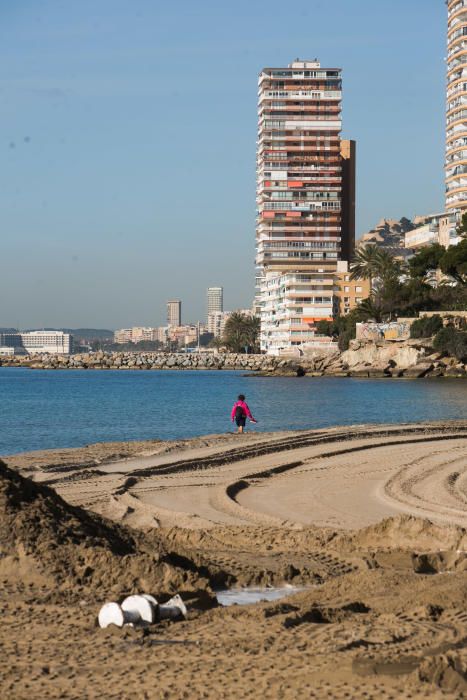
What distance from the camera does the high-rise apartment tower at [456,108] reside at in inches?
5143

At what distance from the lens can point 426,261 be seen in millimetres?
108375

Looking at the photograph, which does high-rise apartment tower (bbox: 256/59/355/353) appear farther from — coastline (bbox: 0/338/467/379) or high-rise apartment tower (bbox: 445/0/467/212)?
high-rise apartment tower (bbox: 445/0/467/212)

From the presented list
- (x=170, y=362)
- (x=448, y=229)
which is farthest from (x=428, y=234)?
(x=170, y=362)

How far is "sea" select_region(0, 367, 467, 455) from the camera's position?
3912 cm

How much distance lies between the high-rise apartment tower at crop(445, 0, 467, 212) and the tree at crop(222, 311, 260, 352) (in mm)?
47629

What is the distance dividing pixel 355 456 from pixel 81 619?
1448cm

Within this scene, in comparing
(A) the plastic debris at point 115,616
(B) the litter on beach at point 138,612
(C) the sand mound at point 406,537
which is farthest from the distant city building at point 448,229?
(A) the plastic debris at point 115,616

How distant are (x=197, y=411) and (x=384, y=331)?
53.7 meters

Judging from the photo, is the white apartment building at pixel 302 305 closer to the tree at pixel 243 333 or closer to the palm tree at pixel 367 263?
the palm tree at pixel 367 263

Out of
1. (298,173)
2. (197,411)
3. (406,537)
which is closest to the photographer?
(406,537)

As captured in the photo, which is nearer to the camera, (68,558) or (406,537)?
(68,558)

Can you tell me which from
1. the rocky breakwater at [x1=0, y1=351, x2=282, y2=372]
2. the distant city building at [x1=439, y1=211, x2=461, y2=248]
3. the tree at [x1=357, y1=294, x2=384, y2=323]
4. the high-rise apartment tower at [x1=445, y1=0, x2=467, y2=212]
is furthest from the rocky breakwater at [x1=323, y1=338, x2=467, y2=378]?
the high-rise apartment tower at [x1=445, y1=0, x2=467, y2=212]

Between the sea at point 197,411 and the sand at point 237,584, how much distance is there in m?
18.0

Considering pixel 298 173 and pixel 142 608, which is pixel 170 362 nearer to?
pixel 298 173
